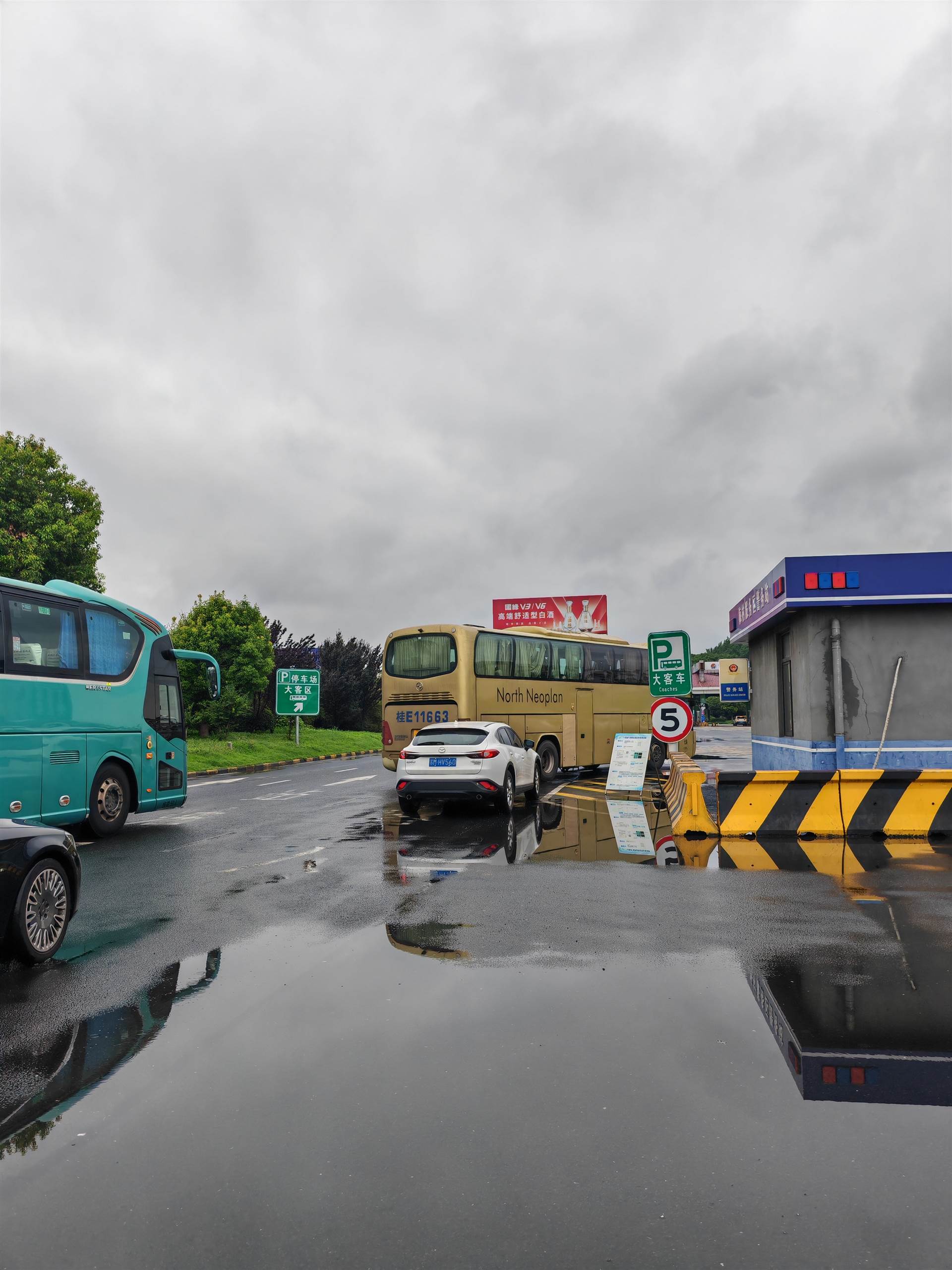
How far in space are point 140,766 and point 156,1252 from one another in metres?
12.3

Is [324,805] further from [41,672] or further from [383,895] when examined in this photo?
[383,895]

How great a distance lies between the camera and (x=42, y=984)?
5910 millimetres

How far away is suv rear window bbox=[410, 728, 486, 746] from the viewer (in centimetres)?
1529

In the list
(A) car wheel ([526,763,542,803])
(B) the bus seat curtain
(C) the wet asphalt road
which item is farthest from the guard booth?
(B) the bus seat curtain

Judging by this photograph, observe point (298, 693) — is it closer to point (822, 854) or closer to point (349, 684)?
point (349, 684)

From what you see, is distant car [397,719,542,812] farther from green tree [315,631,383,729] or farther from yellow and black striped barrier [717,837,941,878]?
green tree [315,631,383,729]

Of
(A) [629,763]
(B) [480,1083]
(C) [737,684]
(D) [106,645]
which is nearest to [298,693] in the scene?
(A) [629,763]

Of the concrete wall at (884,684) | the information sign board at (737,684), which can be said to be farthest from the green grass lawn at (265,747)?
the concrete wall at (884,684)

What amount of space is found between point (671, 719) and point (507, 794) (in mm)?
3250

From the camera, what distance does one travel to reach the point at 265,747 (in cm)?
3712

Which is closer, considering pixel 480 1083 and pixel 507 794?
pixel 480 1083

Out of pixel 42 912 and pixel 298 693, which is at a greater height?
pixel 298 693

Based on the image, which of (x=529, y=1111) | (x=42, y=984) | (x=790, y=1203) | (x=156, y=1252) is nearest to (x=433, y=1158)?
(x=529, y=1111)

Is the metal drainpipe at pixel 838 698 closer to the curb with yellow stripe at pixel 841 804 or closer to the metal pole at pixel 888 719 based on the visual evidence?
the metal pole at pixel 888 719
